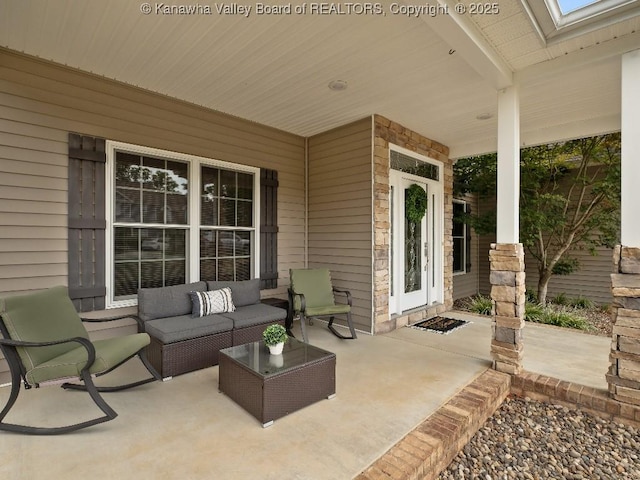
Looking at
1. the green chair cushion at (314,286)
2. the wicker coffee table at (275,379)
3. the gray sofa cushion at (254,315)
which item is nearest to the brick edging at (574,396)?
the wicker coffee table at (275,379)

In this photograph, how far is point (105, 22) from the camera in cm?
269

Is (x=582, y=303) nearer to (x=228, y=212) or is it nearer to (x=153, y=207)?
(x=228, y=212)

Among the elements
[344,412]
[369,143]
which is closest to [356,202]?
[369,143]

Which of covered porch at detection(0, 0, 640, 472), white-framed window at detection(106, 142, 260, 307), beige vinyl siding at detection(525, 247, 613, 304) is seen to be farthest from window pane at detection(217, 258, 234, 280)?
beige vinyl siding at detection(525, 247, 613, 304)

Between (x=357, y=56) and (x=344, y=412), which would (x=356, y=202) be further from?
(x=344, y=412)

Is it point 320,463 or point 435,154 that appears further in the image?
point 435,154

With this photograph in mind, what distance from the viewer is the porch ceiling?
2627 mm

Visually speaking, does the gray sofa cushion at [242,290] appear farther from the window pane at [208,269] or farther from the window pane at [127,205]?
the window pane at [127,205]

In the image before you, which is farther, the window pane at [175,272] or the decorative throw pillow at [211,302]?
the window pane at [175,272]

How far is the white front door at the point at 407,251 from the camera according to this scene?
16.8 ft

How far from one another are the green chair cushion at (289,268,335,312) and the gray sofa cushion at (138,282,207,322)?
4.27ft

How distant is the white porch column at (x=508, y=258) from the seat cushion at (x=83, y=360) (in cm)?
318

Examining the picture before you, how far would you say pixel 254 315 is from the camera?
3.79m

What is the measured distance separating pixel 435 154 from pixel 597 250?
421cm
